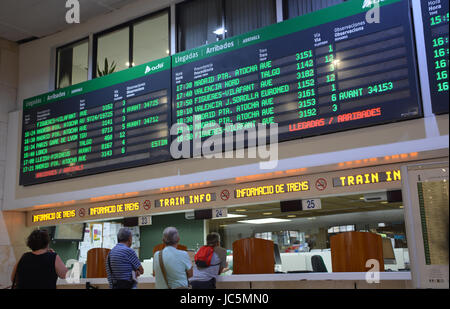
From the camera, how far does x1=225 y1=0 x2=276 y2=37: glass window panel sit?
568cm

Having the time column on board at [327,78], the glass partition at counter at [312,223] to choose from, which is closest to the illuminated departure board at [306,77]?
the time column on board at [327,78]

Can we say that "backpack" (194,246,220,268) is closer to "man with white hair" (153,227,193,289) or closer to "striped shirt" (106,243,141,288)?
"man with white hair" (153,227,193,289)

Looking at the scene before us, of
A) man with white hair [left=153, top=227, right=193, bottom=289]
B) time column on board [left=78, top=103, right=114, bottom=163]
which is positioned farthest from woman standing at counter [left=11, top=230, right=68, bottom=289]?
time column on board [left=78, top=103, right=114, bottom=163]

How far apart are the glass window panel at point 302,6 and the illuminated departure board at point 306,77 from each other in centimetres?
34

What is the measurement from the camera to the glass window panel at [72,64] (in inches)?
291

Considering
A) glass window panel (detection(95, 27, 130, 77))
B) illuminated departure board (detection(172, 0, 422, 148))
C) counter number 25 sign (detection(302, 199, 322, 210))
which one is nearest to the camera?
illuminated departure board (detection(172, 0, 422, 148))

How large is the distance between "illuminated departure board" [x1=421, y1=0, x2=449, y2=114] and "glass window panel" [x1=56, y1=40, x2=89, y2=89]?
4.95m

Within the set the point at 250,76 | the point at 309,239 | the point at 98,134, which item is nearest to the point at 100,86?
the point at 98,134

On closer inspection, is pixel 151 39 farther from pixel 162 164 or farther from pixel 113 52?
pixel 162 164

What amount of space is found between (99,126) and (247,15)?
2.40 metres

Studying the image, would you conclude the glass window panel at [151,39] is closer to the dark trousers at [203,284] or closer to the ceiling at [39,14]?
the ceiling at [39,14]

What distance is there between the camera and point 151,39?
6.69m
